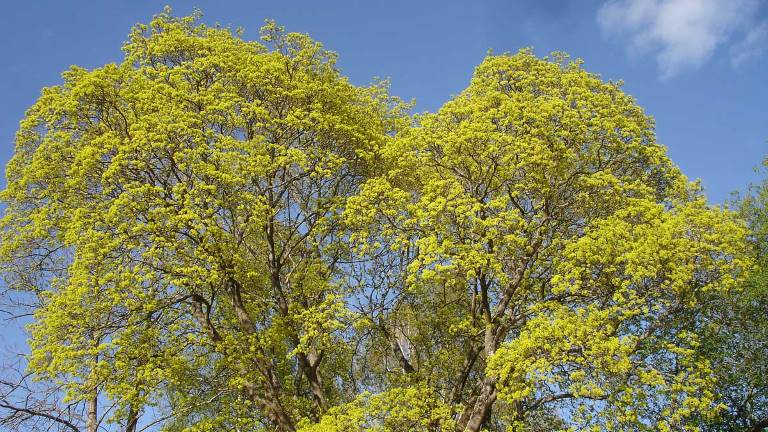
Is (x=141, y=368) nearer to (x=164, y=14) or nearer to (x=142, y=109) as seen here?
(x=142, y=109)

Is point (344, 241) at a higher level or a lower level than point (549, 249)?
higher

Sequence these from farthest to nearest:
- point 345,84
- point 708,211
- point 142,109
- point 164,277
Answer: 1. point 345,84
2. point 142,109
3. point 164,277
4. point 708,211

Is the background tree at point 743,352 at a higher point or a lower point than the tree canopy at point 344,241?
lower

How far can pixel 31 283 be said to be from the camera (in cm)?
2395

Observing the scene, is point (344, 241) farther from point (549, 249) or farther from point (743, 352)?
point (743, 352)

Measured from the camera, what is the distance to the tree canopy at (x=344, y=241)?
62.1ft

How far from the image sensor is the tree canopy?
1892cm

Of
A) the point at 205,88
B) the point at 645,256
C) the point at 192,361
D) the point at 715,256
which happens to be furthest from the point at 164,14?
the point at 715,256

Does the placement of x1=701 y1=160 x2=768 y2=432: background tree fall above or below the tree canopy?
below

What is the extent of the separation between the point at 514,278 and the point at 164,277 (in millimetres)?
11432

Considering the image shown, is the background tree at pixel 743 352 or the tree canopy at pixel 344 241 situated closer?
the tree canopy at pixel 344 241

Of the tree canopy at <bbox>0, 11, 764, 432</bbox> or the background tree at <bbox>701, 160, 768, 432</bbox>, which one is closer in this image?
the tree canopy at <bbox>0, 11, 764, 432</bbox>

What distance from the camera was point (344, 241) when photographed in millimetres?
25578

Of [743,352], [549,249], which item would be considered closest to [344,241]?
[549,249]
